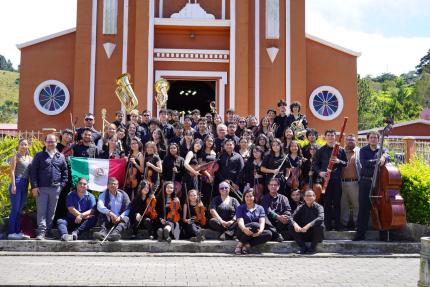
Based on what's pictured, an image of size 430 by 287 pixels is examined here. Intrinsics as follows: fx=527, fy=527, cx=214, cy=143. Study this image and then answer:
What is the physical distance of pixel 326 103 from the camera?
784 inches

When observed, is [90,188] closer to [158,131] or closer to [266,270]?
[158,131]

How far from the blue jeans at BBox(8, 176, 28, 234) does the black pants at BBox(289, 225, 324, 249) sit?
5.01 m

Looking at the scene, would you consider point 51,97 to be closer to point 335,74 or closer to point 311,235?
point 335,74

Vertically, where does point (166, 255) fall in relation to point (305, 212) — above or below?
below

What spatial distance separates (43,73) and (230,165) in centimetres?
1146

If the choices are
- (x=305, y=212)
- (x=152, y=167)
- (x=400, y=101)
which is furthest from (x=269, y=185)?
(x=400, y=101)

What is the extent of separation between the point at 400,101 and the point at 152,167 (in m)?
49.5

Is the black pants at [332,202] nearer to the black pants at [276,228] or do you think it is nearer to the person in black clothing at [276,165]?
the person in black clothing at [276,165]

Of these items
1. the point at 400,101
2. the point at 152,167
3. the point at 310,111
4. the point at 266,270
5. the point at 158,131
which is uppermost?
the point at 400,101

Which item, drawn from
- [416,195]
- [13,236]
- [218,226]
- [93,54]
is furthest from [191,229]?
[93,54]

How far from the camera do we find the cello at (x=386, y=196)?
9421 mm

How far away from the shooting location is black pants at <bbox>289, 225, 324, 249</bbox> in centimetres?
943

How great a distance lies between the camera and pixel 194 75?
60.7 ft

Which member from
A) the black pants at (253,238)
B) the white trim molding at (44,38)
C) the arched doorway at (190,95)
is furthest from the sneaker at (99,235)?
the arched doorway at (190,95)
